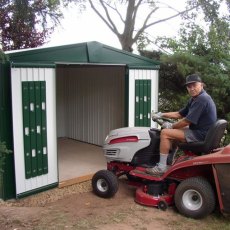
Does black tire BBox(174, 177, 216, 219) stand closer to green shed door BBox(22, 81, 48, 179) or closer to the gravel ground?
the gravel ground

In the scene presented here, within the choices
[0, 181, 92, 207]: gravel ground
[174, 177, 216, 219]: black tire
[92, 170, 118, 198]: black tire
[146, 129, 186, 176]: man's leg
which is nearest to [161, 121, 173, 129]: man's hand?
[146, 129, 186, 176]: man's leg

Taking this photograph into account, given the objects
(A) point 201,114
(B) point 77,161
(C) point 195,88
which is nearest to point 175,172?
(A) point 201,114

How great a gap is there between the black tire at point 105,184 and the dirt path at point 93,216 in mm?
99

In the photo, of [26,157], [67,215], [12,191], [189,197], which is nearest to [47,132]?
[26,157]

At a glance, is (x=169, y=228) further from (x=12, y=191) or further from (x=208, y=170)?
(x=12, y=191)

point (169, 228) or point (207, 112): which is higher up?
point (207, 112)

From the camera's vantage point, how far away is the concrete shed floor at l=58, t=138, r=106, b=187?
6922mm

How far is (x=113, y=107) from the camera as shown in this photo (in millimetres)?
8875

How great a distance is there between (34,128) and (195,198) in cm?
269

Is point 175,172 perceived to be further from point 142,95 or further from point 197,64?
point 197,64

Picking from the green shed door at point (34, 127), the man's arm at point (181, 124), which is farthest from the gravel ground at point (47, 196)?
the man's arm at point (181, 124)

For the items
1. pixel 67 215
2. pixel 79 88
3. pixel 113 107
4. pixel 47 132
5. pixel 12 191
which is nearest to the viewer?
pixel 67 215

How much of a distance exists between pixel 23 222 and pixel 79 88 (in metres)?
5.91

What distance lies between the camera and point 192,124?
5168mm
